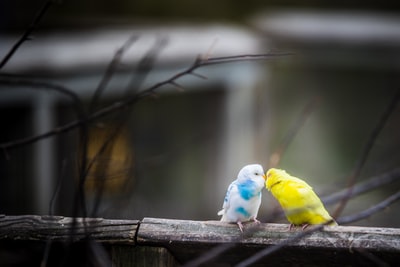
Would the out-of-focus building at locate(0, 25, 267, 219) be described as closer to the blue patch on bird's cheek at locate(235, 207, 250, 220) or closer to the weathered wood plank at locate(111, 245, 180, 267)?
the blue patch on bird's cheek at locate(235, 207, 250, 220)

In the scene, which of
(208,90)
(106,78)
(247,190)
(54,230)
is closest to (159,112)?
(208,90)

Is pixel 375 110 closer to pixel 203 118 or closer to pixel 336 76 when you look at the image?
pixel 336 76

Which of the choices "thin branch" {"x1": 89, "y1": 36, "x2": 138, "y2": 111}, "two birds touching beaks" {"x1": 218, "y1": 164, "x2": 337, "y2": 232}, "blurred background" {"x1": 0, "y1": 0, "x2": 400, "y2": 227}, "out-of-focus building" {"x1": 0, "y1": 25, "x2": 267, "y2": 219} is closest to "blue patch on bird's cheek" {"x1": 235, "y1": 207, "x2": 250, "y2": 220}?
"two birds touching beaks" {"x1": 218, "y1": 164, "x2": 337, "y2": 232}

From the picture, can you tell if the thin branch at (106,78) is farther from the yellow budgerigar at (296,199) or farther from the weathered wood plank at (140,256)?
the yellow budgerigar at (296,199)

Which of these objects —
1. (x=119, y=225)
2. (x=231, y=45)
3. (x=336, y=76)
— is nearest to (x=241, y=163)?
(x=231, y=45)

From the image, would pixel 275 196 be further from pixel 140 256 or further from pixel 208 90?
pixel 208 90

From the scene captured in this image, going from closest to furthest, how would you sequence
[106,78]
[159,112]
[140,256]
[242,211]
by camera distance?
1. [106,78]
2. [140,256]
3. [242,211]
4. [159,112]
